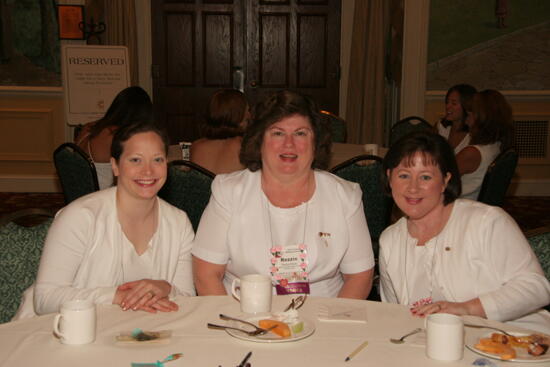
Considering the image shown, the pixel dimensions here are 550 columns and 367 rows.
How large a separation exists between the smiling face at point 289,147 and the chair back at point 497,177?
1.65 meters

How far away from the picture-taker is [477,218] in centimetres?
221

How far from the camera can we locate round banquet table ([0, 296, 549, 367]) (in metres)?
1.50

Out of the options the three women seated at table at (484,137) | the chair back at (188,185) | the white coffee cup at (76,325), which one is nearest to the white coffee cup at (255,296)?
the white coffee cup at (76,325)

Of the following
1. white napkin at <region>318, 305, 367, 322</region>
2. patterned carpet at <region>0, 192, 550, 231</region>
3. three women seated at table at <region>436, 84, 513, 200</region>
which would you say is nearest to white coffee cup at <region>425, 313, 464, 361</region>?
white napkin at <region>318, 305, 367, 322</region>

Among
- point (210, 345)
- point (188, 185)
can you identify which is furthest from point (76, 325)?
point (188, 185)

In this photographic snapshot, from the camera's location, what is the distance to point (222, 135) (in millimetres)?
4062

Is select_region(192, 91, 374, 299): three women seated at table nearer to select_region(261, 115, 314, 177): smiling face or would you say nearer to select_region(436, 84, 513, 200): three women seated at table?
select_region(261, 115, 314, 177): smiling face

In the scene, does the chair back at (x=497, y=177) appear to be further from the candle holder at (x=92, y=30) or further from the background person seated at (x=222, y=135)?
the candle holder at (x=92, y=30)

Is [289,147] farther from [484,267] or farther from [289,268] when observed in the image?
[484,267]

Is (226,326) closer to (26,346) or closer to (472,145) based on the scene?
(26,346)

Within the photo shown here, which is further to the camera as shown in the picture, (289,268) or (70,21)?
(70,21)

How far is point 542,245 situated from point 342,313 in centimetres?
89

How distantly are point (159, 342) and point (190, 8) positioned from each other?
6.77 metres

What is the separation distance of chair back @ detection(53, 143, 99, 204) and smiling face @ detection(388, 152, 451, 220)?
197 centimetres
